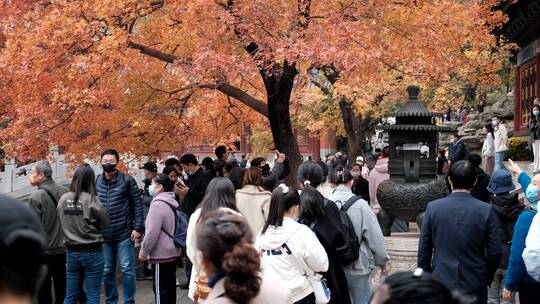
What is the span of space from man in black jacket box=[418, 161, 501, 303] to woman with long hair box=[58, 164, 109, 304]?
3.55 meters

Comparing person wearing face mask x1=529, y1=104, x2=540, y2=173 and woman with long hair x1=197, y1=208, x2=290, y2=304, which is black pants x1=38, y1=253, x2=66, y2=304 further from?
person wearing face mask x1=529, y1=104, x2=540, y2=173

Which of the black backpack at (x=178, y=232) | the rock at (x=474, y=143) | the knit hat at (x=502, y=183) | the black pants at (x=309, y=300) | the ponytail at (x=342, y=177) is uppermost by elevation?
the rock at (x=474, y=143)

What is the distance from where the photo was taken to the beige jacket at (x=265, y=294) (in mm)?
2922

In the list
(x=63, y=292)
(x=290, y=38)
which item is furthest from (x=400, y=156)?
(x=63, y=292)

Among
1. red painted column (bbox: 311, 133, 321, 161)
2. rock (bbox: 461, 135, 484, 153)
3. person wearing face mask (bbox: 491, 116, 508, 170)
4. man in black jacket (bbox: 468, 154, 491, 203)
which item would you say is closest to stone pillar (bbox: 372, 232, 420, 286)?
man in black jacket (bbox: 468, 154, 491, 203)

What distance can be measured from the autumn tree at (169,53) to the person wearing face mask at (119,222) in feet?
11.4

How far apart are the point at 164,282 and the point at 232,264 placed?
4873 millimetres

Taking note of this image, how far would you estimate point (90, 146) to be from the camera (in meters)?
12.4

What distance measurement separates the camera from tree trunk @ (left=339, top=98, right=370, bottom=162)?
23170 mm

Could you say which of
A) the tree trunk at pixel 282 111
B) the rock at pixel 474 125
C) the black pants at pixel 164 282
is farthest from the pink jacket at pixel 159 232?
the rock at pixel 474 125

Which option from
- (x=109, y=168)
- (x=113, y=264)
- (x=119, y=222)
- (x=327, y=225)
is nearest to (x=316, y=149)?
(x=113, y=264)

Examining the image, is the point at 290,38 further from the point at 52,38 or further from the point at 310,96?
the point at 310,96

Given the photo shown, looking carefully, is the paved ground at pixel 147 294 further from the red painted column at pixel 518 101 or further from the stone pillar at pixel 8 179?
the red painted column at pixel 518 101

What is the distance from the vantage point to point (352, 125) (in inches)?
932
